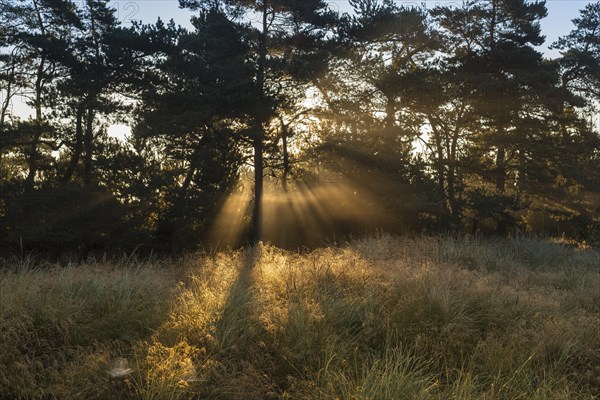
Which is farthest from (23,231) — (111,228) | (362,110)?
(362,110)

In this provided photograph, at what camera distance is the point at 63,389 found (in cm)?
358

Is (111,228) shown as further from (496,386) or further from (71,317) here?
(496,386)

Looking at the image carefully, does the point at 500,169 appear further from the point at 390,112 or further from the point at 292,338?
the point at 292,338

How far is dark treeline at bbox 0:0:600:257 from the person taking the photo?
2194cm

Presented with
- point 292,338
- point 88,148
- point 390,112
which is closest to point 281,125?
point 390,112

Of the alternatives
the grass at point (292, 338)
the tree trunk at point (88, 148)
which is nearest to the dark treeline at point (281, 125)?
the tree trunk at point (88, 148)

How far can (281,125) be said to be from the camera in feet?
82.7

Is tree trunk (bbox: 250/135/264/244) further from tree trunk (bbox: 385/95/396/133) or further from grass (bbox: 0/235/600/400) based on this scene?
grass (bbox: 0/235/600/400)

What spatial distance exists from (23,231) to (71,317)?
18132mm

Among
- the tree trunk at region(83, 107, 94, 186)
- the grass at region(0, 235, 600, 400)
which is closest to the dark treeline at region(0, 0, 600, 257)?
the tree trunk at region(83, 107, 94, 186)

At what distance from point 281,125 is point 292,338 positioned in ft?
69.5

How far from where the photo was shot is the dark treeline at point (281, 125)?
21.9m

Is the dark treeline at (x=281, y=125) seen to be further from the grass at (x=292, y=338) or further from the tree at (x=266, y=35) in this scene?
the grass at (x=292, y=338)

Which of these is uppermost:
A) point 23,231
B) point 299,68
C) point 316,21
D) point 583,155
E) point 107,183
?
point 316,21
